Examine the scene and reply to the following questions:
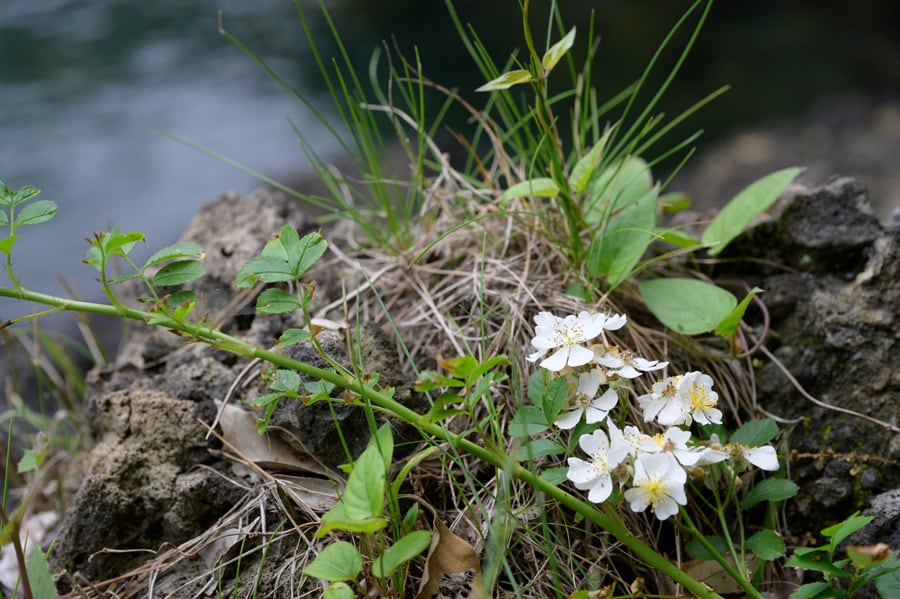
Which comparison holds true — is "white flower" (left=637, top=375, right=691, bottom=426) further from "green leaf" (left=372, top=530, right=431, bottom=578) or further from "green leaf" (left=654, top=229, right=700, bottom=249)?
"green leaf" (left=654, top=229, right=700, bottom=249)

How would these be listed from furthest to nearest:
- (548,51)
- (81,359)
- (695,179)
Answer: (695,179) < (81,359) < (548,51)

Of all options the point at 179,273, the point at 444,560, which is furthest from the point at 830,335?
the point at 179,273

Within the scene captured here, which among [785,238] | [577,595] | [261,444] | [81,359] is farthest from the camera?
[81,359]

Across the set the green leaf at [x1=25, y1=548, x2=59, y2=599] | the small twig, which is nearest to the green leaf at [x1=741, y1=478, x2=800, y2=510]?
the small twig

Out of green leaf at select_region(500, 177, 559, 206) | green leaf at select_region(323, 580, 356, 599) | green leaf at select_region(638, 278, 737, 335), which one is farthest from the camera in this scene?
green leaf at select_region(500, 177, 559, 206)

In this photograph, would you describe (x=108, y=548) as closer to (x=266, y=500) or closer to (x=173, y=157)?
(x=266, y=500)

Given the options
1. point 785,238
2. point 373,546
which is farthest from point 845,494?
point 373,546

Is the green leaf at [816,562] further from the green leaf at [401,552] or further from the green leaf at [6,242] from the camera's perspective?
the green leaf at [6,242]
